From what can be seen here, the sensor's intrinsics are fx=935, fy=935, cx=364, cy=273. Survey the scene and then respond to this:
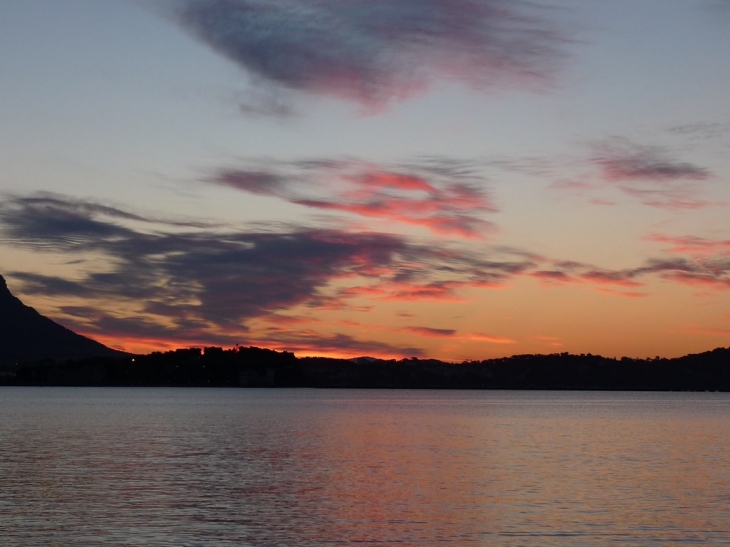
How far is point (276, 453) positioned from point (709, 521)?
48.7 meters

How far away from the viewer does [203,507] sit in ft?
170

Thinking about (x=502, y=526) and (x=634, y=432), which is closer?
(x=502, y=526)

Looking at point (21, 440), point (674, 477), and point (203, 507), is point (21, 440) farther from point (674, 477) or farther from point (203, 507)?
point (674, 477)

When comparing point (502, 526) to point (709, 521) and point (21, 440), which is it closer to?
point (709, 521)

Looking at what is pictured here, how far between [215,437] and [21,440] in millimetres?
22717

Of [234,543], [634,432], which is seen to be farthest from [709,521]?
[634,432]

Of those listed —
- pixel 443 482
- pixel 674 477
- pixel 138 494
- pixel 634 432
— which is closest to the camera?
pixel 138 494

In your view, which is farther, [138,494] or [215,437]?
[215,437]

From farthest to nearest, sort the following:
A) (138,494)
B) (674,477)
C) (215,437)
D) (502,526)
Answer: (215,437) → (674,477) → (138,494) → (502,526)

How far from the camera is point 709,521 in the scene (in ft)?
161

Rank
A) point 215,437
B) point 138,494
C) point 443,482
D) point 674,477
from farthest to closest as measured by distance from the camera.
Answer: point 215,437, point 674,477, point 443,482, point 138,494

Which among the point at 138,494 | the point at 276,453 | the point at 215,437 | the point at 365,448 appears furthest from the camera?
the point at 215,437

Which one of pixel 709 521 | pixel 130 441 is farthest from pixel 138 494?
pixel 130 441

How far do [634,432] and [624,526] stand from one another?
3737 inches
